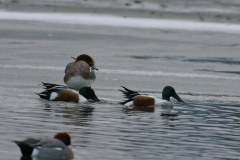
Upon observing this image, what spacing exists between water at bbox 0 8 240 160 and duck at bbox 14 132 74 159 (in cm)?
16

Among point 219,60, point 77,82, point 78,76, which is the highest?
point 219,60

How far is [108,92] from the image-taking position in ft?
32.7

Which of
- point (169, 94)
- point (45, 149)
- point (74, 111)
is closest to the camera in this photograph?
point (45, 149)

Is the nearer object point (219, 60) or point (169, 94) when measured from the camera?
point (169, 94)

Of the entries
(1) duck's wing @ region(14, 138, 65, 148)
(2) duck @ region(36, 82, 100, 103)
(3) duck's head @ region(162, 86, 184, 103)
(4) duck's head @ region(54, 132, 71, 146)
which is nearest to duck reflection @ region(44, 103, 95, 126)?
(2) duck @ region(36, 82, 100, 103)

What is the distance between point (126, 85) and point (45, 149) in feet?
18.5

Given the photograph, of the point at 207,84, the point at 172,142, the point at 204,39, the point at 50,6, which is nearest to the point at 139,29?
the point at 204,39

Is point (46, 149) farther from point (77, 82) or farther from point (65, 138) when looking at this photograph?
point (77, 82)

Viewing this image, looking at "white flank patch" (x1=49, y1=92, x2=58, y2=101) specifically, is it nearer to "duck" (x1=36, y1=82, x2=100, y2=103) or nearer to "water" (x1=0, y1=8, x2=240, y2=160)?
"duck" (x1=36, y1=82, x2=100, y2=103)

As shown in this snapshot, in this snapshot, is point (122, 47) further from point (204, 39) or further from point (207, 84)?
point (207, 84)

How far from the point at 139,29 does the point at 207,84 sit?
9.14 m

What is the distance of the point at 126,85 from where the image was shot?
10695 millimetres

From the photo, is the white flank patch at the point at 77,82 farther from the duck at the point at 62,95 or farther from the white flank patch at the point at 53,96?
the white flank patch at the point at 53,96

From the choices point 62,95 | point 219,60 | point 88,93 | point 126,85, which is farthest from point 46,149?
point 219,60
